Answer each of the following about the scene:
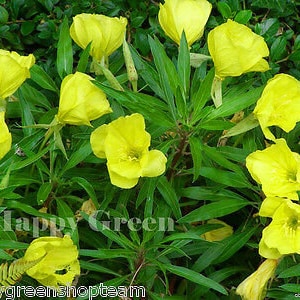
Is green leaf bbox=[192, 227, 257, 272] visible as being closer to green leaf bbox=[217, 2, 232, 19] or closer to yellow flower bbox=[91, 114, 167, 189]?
yellow flower bbox=[91, 114, 167, 189]

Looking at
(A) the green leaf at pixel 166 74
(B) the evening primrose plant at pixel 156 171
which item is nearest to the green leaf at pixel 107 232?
(B) the evening primrose plant at pixel 156 171

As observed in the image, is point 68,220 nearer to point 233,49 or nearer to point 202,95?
point 202,95

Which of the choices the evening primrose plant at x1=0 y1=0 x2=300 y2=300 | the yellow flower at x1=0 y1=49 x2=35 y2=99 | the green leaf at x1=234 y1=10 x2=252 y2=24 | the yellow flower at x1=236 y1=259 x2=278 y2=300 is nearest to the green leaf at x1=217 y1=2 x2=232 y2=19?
the green leaf at x1=234 y1=10 x2=252 y2=24

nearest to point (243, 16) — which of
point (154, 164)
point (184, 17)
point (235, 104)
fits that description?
point (184, 17)

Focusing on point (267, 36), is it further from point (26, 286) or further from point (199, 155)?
point (26, 286)

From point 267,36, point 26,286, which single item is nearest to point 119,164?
point 26,286

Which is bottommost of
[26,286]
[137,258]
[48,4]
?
[26,286]
